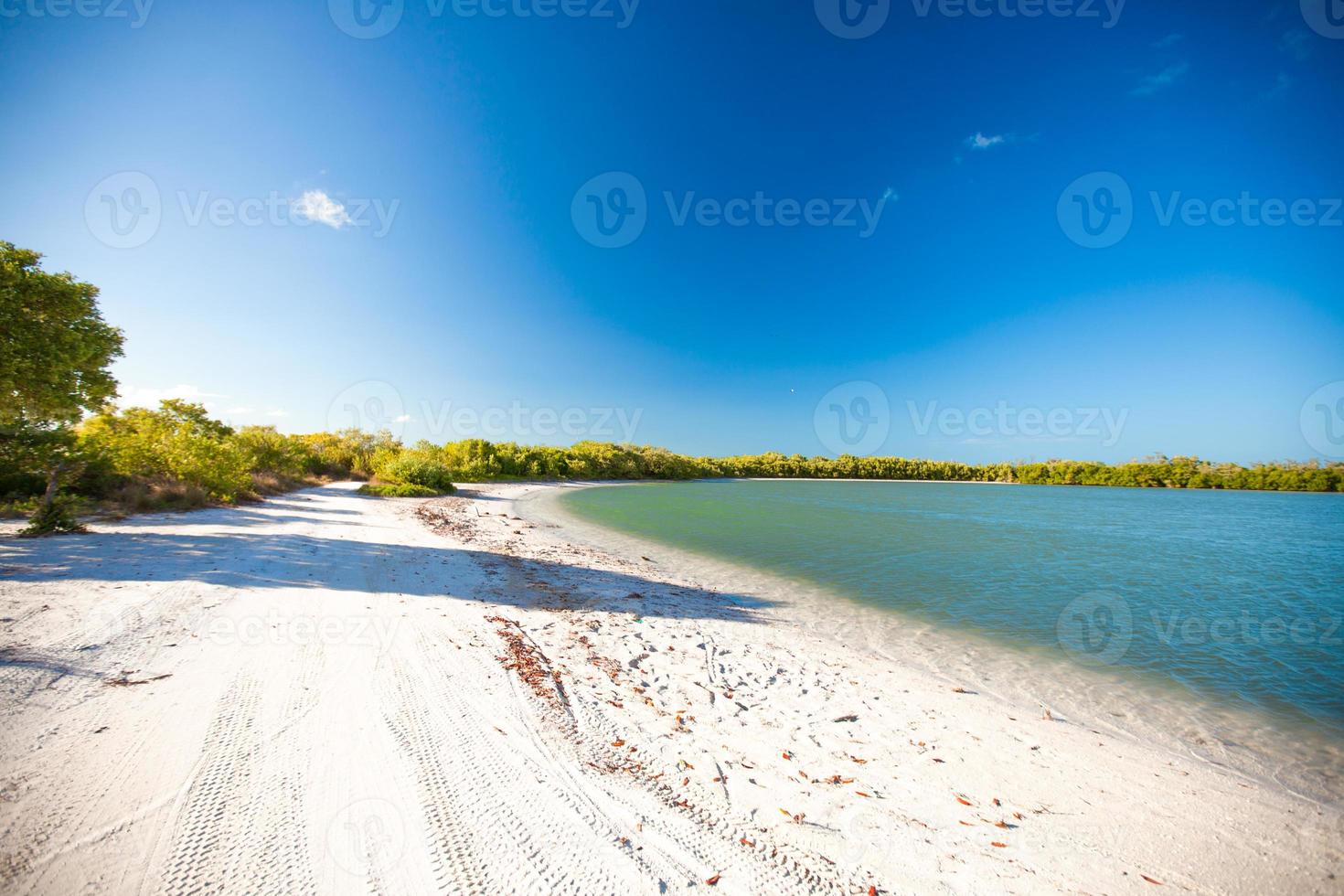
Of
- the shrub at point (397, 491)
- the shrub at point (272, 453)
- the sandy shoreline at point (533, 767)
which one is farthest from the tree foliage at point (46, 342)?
the shrub at point (397, 491)

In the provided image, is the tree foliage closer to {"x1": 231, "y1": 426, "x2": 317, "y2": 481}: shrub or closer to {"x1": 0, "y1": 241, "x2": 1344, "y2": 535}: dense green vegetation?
{"x1": 0, "y1": 241, "x2": 1344, "y2": 535}: dense green vegetation

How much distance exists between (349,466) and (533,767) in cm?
4290

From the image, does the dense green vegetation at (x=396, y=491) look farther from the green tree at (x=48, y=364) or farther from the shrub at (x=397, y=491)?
the green tree at (x=48, y=364)

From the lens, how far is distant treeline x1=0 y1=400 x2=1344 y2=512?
12.4 meters

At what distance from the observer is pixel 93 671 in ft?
13.5

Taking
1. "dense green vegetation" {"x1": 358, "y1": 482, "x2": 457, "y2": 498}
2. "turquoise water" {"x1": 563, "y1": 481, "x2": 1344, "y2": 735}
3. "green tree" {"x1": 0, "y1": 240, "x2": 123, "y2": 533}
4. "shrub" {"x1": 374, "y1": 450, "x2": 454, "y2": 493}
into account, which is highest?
"green tree" {"x1": 0, "y1": 240, "x2": 123, "y2": 533}

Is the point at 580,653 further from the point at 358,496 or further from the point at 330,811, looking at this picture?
the point at 358,496

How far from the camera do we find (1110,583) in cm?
1191

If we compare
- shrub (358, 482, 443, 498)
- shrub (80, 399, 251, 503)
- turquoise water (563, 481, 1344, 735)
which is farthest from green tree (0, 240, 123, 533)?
turquoise water (563, 481, 1344, 735)

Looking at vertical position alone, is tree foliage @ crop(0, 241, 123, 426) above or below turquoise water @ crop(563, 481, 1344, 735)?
above

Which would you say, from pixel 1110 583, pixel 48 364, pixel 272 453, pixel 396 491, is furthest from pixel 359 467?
pixel 1110 583

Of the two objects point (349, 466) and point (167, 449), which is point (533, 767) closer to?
point (167, 449)

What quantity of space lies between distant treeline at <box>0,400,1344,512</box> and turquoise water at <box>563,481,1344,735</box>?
1432 cm

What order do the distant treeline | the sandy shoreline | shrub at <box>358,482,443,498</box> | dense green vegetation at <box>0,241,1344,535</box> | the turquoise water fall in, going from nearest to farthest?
the sandy shoreline → the turquoise water → dense green vegetation at <box>0,241,1344,535</box> → the distant treeline → shrub at <box>358,482,443,498</box>
